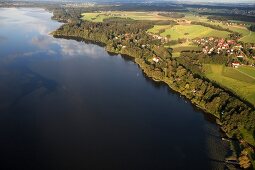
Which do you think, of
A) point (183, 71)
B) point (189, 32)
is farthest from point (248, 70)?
point (189, 32)

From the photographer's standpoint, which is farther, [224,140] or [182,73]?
[182,73]

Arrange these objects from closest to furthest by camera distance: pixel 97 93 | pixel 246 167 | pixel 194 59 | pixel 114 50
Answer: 1. pixel 246 167
2. pixel 97 93
3. pixel 194 59
4. pixel 114 50

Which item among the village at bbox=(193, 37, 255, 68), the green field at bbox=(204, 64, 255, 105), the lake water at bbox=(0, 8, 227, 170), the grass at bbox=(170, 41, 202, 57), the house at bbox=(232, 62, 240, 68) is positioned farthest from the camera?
the grass at bbox=(170, 41, 202, 57)

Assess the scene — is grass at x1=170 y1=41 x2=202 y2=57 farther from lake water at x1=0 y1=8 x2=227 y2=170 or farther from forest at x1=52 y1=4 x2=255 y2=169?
lake water at x1=0 y1=8 x2=227 y2=170

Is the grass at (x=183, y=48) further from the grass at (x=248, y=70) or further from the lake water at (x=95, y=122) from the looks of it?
the grass at (x=248, y=70)

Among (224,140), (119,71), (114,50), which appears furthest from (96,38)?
(224,140)

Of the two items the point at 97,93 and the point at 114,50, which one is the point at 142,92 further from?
the point at 114,50

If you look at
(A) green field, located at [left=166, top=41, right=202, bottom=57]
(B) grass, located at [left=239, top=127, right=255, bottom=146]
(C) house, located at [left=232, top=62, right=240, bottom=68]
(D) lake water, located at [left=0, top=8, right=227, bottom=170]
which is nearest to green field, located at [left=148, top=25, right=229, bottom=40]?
(A) green field, located at [left=166, top=41, right=202, bottom=57]
